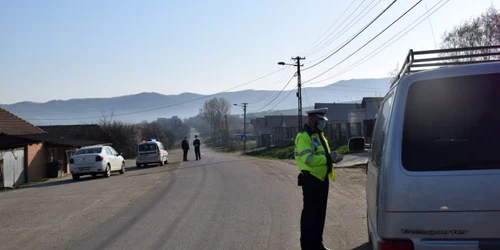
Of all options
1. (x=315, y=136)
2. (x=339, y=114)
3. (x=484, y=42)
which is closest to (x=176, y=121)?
(x=339, y=114)

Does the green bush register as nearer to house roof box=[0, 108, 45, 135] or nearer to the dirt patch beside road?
house roof box=[0, 108, 45, 135]

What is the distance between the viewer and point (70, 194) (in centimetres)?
1720

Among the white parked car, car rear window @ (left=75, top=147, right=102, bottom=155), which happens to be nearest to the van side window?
the white parked car

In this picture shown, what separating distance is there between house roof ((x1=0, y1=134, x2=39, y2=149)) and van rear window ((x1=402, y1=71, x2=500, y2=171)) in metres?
25.2

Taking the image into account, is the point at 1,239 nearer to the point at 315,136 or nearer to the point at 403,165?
the point at 315,136

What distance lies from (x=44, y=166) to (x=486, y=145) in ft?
99.4

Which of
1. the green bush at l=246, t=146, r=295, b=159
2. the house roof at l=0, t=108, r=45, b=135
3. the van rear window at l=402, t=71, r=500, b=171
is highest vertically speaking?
the house roof at l=0, t=108, r=45, b=135

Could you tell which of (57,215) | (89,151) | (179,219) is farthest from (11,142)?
(179,219)

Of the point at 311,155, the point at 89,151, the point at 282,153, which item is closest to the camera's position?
the point at 311,155

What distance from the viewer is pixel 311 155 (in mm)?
6789

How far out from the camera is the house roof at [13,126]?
3341 cm

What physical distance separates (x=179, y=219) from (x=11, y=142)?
21074 mm

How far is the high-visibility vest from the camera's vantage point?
22.3 ft

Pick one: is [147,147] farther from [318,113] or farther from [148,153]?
[318,113]
